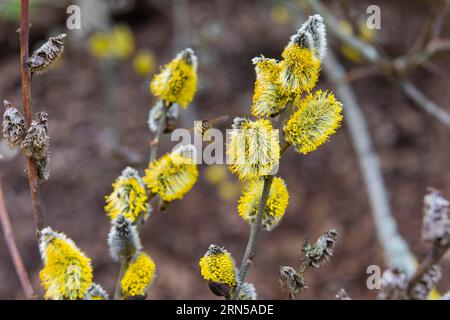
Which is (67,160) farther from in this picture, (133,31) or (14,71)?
(133,31)

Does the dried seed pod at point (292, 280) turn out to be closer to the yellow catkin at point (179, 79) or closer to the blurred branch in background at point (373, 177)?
the yellow catkin at point (179, 79)

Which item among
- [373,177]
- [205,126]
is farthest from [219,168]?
[205,126]

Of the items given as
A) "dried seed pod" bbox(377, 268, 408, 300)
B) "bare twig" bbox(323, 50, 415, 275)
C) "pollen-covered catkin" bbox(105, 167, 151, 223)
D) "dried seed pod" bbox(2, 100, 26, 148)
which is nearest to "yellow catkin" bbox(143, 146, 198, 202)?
"pollen-covered catkin" bbox(105, 167, 151, 223)

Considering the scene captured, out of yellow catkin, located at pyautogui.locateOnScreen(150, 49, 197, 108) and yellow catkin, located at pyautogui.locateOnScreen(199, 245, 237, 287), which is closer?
yellow catkin, located at pyautogui.locateOnScreen(199, 245, 237, 287)

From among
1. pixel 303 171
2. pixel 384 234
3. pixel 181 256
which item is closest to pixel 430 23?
pixel 384 234

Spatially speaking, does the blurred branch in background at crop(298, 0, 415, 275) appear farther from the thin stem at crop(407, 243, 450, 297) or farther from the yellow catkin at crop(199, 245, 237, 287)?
the yellow catkin at crop(199, 245, 237, 287)

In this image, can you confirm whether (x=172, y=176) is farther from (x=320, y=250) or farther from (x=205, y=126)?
(x=320, y=250)

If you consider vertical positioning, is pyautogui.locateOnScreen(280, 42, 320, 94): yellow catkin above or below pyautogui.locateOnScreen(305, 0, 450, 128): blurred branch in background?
below
